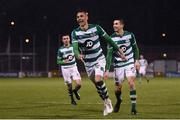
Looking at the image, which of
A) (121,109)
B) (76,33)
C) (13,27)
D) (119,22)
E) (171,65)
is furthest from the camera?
(13,27)

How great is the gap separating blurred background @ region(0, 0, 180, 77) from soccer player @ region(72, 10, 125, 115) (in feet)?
167

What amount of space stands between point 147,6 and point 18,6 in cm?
1806

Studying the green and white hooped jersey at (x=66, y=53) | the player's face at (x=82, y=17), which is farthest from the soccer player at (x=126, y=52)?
the green and white hooped jersey at (x=66, y=53)

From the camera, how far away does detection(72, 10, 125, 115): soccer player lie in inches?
529

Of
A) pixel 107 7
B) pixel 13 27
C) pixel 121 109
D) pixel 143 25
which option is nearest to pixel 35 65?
pixel 13 27

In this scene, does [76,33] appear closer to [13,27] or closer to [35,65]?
[35,65]

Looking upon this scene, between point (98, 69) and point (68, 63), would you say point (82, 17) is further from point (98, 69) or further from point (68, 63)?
point (68, 63)

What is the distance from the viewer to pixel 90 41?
13578 mm

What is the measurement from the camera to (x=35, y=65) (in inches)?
2484

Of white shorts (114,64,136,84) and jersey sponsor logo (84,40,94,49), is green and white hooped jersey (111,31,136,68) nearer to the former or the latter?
white shorts (114,64,136,84)

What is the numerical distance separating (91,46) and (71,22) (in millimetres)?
62378

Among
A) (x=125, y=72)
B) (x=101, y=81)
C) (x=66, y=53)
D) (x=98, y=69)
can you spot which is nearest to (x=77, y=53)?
(x=98, y=69)

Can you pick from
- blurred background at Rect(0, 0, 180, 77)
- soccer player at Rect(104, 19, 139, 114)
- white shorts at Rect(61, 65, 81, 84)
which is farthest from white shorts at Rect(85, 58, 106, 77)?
blurred background at Rect(0, 0, 180, 77)

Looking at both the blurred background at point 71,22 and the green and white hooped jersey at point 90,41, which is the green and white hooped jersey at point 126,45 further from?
the blurred background at point 71,22
